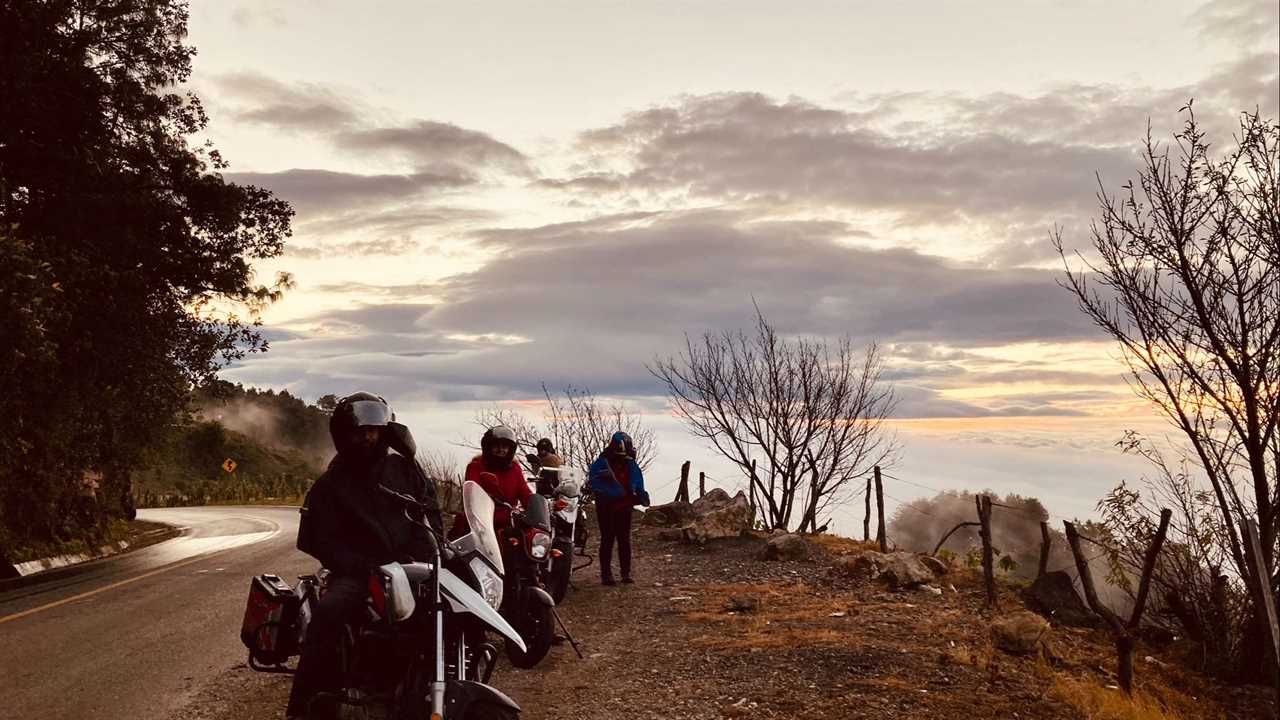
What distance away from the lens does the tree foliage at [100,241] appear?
16188 mm

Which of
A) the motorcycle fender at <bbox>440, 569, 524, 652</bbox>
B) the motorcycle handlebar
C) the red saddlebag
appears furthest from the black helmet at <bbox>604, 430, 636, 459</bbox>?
the motorcycle fender at <bbox>440, 569, 524, 652</bbox>

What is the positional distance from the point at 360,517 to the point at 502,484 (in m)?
3.94

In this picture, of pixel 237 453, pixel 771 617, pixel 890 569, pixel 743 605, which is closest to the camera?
pixel 771 617

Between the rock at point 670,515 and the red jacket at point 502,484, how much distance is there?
14.4 m

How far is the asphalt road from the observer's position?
25.4ft

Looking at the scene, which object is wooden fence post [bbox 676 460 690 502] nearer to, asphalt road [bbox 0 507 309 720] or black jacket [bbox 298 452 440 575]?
asphalt road [bbox 0 507 309 720]

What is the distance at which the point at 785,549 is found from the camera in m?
17.9

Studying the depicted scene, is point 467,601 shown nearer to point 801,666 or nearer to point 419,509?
point 419,509

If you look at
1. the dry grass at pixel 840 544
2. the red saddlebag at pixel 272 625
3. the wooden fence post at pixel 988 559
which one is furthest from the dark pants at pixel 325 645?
the dry grass at pixel 840 544

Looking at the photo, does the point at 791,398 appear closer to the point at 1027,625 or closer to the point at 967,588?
the point at 967,588

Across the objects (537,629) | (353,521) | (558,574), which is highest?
(353,521)

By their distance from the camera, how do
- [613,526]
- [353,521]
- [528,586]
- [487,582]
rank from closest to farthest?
[487,582], [353,521], [528,586], [613,526]

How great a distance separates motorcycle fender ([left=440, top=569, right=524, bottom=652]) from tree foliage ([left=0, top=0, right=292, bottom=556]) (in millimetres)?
12353

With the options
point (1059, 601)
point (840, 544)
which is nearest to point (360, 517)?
point (1059, 601)
